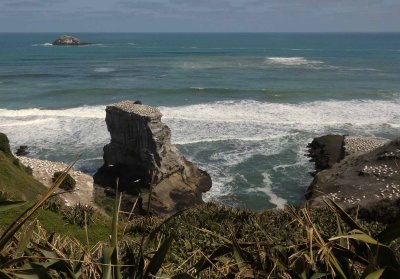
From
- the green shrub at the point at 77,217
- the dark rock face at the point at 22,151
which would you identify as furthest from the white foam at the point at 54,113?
the green shrub at the point at 77,217

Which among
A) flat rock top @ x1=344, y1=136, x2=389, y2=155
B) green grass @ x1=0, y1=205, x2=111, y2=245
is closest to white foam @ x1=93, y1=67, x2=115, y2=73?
flat rock top @ x1=344, y1=136, x2=389, y2=155

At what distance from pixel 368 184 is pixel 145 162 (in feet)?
45.3

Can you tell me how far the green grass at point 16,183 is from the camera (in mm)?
20106

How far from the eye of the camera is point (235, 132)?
40.6m

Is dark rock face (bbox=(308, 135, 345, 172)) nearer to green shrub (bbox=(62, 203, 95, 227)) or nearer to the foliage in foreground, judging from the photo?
green shrub (bbox=(62, 203, 95, 227))

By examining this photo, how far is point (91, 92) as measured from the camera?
2306 inches

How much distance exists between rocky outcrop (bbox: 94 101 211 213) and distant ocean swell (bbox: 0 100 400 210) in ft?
5.45

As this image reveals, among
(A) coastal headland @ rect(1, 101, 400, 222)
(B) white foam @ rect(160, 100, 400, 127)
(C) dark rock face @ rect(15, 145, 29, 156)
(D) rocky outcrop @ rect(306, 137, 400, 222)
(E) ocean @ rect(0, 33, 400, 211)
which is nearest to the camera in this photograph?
(D) rocky outcrop @ rect(306, 137, 400, 222)

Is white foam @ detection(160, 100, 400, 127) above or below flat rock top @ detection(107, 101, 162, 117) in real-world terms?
below

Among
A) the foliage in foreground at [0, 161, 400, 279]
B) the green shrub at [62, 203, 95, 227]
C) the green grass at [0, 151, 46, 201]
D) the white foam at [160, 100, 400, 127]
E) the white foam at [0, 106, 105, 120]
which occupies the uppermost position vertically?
the foliage in foreground at [0, 161, 400, 279]

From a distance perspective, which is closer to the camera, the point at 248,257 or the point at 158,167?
the point at 248,257

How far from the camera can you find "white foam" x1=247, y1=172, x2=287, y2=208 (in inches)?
1067

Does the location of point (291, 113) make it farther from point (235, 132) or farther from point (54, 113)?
point (54, 113)

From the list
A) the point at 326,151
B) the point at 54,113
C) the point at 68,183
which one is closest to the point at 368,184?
the point at 326,151
